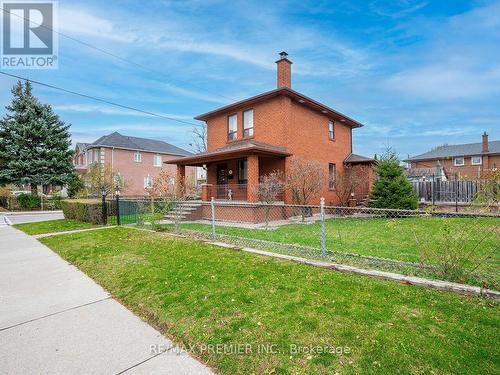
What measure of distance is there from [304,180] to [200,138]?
2586 centimetres

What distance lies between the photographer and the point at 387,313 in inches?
121

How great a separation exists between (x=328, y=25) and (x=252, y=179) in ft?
26.6

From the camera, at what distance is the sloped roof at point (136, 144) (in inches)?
1291

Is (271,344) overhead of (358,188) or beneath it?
beneath

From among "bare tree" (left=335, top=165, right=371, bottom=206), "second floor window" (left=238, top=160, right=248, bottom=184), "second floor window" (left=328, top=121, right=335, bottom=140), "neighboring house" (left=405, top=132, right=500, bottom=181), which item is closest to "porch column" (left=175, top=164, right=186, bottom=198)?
"second floor window" (left=238, top=160, right=248, bottom=184)

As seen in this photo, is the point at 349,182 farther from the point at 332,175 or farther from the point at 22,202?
the point at 22,202

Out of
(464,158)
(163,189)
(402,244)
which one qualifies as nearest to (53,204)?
(163,189)

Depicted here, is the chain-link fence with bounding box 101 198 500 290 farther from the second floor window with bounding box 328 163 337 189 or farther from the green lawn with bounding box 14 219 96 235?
the second floor window with bounding box 328 163 337 189

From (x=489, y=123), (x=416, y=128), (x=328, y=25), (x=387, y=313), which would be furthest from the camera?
(x=416, y=128)

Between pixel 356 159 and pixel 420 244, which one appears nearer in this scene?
pixel 420 244

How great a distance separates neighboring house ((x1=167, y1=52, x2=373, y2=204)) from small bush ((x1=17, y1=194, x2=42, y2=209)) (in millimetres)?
18452

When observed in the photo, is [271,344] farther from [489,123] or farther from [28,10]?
[489,123]

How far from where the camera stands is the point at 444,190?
16203 millimetres

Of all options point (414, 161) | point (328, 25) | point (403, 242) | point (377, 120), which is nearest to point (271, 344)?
point (403, 242)
